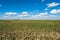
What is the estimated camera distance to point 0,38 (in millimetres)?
5906

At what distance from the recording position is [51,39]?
6270 millimetres

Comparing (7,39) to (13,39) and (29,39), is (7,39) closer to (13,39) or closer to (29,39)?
(13,39)

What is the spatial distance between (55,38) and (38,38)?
92 cm

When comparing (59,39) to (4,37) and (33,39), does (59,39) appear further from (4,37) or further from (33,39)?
(4,37)

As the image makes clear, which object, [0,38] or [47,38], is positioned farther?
[47,38]

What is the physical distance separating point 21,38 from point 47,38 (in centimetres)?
131

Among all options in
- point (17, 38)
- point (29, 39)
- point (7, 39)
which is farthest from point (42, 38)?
point (7, 39)

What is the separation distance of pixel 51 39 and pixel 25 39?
1305mm

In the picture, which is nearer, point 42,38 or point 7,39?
point 7,39

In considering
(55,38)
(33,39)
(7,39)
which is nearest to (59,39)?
(55,38)

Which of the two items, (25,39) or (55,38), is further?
(55,38)

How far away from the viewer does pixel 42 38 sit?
6309 mm

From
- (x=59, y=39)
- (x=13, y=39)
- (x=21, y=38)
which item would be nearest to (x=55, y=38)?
(x=59, y=39)

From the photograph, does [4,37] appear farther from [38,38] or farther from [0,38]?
[38,38]
